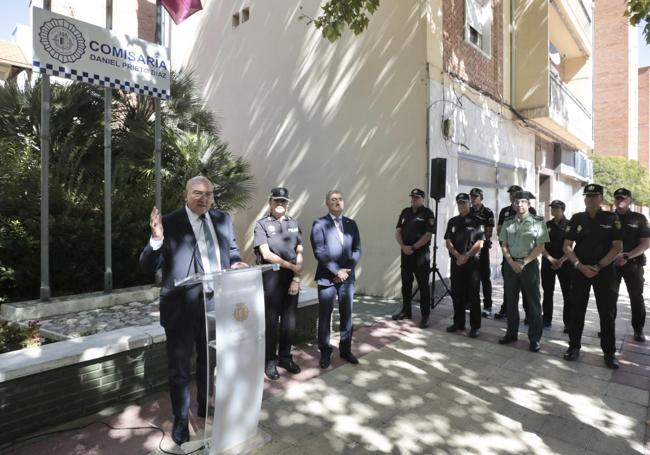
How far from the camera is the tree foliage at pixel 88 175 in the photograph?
5.94 meters

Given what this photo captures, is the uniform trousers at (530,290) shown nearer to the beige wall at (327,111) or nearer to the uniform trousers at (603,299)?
the uniform trousers at (603,299)

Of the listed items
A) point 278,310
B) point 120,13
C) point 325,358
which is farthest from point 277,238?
point 120,13

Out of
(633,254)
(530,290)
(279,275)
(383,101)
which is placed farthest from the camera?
(383,101)

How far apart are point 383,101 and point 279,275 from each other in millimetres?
5204

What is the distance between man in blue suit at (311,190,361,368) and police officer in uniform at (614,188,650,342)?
3442 mm

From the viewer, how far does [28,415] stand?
2938 mm

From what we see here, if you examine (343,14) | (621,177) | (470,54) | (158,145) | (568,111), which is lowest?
(158,145)

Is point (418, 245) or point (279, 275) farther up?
point (418, 245)

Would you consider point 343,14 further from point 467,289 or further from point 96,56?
point 467,289

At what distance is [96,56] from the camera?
5.29m

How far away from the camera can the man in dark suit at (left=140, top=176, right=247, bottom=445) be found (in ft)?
9.42

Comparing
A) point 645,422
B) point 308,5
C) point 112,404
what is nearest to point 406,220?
point 645,422

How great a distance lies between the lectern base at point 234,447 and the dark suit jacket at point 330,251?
173cm

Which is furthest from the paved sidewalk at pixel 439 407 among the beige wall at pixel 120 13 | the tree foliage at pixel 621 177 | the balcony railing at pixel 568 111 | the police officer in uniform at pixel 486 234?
the tree foliage at pixel 621 177
